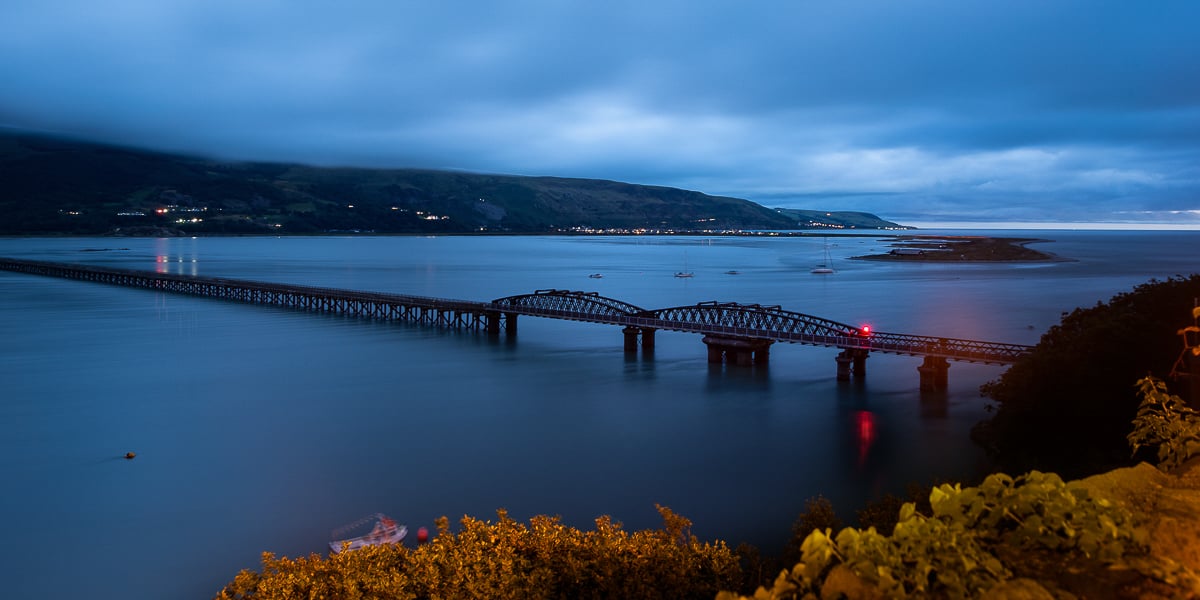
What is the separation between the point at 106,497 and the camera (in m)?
28.7

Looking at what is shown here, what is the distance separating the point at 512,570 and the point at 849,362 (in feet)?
118

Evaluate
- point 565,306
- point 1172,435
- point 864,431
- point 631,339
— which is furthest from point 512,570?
point 565,306

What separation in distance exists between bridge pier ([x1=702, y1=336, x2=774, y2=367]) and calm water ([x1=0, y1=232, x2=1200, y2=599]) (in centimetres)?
96

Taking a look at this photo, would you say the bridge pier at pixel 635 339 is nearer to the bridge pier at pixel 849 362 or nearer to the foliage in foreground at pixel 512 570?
the bridge pier at pixel 849 362

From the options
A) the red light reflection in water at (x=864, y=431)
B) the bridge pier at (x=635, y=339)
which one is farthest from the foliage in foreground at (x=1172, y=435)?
the bridge pier at (x=635, y=339)

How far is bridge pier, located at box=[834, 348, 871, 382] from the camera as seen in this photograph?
46.3 meters

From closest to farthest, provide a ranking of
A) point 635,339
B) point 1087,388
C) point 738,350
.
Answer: point 1087,388
point 738,350
point 635,339

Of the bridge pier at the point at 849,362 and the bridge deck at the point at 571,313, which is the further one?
the bridge pier at the point at 849,362

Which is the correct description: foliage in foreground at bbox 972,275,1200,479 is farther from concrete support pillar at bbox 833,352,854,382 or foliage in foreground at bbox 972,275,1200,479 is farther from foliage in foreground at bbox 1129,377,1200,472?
foliage in foreground at bbox 1129,377,1200,472

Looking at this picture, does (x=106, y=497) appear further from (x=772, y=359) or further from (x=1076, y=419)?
(x=772, y=359)

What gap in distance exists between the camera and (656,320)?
54.2m

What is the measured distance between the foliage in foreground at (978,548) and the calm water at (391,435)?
19.4 meters

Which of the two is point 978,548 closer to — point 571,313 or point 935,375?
point 935,375

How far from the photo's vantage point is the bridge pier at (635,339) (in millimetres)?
55281
